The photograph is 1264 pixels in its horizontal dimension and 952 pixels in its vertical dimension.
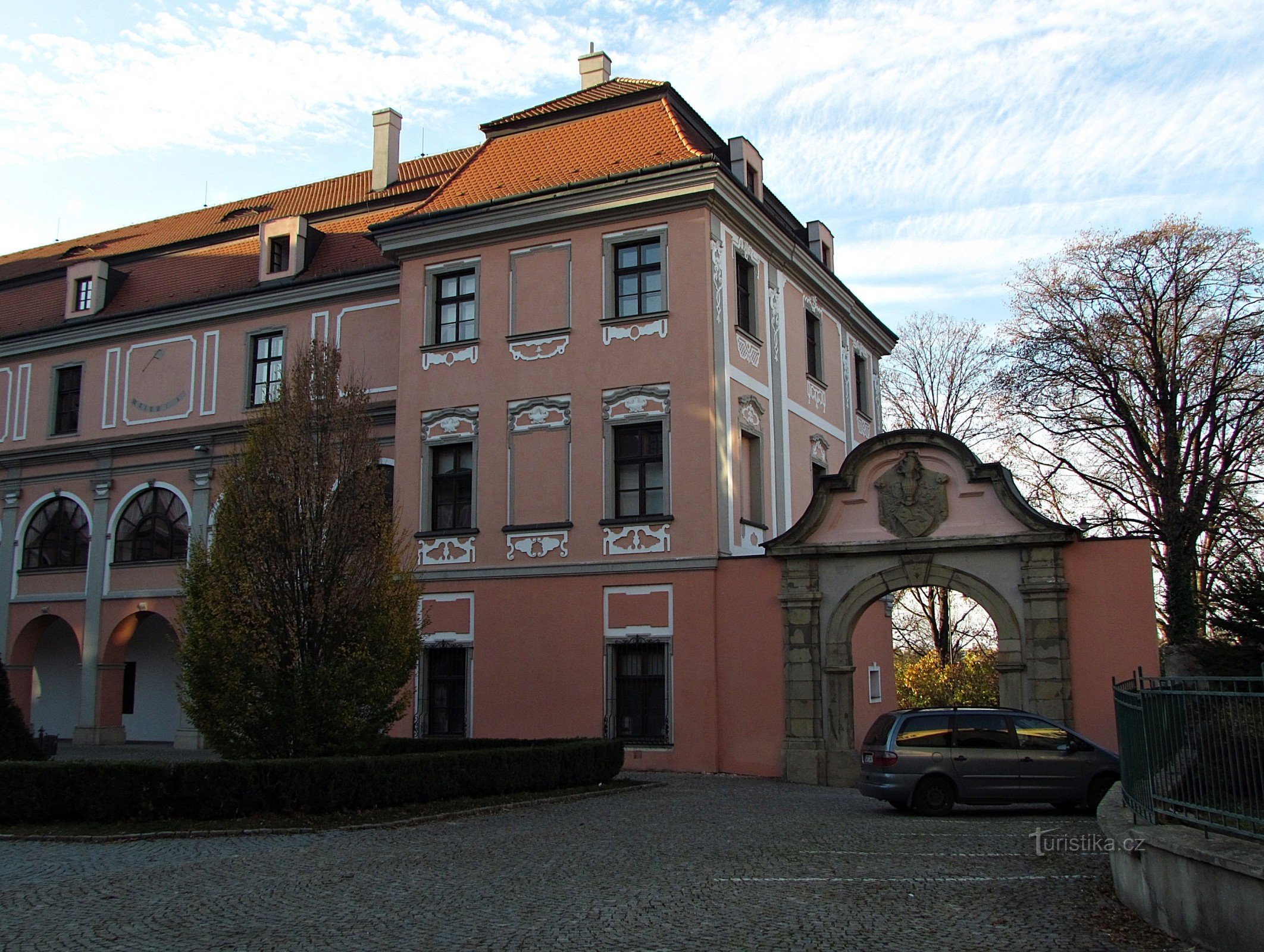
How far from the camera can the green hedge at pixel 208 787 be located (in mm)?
13758

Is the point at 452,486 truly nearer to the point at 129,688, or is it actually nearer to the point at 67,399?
the point at 129,688

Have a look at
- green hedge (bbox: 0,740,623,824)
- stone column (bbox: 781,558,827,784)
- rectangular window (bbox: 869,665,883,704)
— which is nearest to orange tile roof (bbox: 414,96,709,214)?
stone column (bbox: 781,558,827,784)

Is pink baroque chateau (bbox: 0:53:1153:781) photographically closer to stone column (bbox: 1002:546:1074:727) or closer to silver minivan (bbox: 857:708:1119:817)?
stone column (bbox: 1002:546:1074:727)

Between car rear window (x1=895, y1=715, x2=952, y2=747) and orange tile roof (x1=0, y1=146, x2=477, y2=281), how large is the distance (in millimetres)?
18643

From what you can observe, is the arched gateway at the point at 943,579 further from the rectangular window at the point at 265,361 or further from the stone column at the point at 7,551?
the stone column at the point at 7,551

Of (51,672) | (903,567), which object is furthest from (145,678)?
(903,567)

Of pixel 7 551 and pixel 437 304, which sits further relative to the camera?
pixel 7 551

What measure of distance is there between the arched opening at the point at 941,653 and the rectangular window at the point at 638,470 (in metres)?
13.8

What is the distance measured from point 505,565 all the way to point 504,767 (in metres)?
6.87

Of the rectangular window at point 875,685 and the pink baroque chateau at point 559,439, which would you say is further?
the rectangular window at point 875,685

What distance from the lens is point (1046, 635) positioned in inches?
726

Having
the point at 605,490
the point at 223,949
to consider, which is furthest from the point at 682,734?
the point at 223,949

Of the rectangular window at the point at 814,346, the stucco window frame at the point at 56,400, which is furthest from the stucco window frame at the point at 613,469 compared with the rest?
the stucco window frame at the point at 56,400
